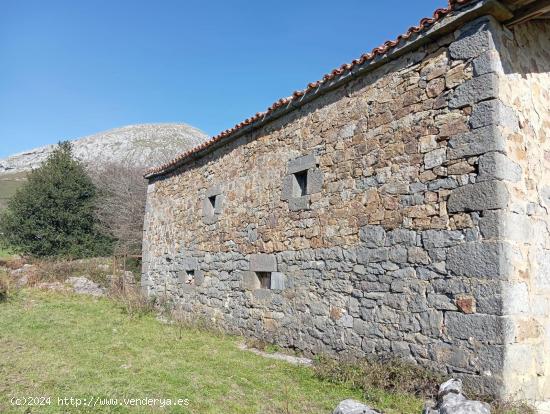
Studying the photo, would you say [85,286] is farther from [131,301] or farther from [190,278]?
[190,278]

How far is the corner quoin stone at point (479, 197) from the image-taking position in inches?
164

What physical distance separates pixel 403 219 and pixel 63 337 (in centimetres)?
576

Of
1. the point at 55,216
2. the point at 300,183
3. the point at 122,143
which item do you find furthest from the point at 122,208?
the point at 122,143

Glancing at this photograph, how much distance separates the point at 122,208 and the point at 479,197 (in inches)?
670

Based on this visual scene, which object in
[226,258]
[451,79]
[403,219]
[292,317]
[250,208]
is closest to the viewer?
[451,79]

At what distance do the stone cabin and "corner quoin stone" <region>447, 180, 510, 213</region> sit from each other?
0.04 ft

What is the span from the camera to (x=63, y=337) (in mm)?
7016

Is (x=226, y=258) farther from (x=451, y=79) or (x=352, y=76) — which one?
(x=451, y=79)

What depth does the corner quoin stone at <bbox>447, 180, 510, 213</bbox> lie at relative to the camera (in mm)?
4164

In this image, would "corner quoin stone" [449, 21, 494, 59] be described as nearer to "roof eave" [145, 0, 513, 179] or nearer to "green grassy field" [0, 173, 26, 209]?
"roof eave" [145, 0, 513, 179]

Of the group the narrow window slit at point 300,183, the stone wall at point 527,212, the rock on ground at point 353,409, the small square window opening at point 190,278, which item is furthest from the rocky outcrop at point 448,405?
the small square window opening at point 190,278

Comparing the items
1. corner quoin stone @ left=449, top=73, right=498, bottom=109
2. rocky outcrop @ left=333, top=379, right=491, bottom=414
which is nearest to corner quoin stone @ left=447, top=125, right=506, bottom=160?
corner quoin stone @ left=449, top=73, right=498, bottom=109

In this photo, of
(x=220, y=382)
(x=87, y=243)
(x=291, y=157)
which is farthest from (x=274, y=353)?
(x=87, y=243)

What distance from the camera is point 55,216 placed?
1694 centimetres
